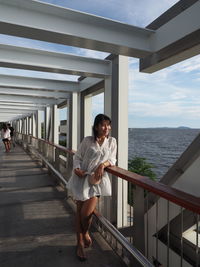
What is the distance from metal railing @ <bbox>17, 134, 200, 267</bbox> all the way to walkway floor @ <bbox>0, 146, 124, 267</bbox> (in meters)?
0.27

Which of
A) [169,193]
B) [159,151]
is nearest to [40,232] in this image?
[169,193]

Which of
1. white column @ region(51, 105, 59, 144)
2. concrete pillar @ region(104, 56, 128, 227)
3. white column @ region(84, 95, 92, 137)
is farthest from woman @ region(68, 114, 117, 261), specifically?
white column @ region(51, 105, 59, 144)

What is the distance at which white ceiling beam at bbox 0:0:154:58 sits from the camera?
3.09 metres

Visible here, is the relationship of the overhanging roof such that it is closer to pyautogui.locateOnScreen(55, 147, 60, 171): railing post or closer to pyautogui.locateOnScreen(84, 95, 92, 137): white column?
pyautogui.locateOnScreen(55, 147, 60, 171): railing post

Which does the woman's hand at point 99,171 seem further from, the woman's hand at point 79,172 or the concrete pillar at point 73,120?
the concrete pillar at point 73,120

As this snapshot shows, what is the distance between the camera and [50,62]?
17.2ft

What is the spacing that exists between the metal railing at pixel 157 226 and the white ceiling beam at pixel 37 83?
485cm

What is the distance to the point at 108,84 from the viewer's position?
5516mm

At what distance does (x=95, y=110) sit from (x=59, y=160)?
296 cm

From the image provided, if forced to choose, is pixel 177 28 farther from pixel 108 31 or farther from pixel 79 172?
pixel 79 172

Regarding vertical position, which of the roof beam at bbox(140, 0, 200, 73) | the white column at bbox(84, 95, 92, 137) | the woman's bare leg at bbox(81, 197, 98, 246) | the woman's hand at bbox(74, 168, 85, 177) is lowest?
the woman's bare leg at bbox(81, 197, 98, 246)

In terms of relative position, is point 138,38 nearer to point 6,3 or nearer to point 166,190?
point 6,3

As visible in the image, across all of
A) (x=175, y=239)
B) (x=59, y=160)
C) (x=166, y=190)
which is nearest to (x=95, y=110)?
(x=59, y=160)

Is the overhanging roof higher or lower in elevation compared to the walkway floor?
higher
